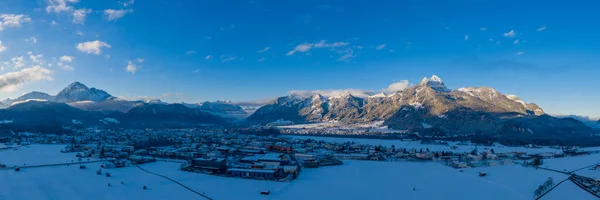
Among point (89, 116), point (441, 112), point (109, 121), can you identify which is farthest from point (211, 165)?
point (89, 116)

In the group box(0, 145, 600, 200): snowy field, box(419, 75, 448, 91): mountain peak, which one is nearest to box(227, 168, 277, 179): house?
box(0, 145, 600, 200): snowy field

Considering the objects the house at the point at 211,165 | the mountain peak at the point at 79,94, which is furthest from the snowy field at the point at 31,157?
the mountain peak at the point at 79,94

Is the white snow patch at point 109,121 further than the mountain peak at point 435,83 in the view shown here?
No

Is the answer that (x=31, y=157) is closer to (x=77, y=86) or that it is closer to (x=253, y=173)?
(x=253, y=173)

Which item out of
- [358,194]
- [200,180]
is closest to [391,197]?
[358,194]

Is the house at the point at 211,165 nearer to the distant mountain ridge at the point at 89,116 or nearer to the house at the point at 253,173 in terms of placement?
the house at the point at 253,173

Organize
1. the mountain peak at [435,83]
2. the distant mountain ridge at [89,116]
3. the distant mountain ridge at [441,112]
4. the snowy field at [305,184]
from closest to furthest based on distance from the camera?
1. the snowy field at [305,184]
2. the distant mountain ridge at [89,116]
3. the distant mountain ridge at [441,112]
4. the mountain peak at [435,83]

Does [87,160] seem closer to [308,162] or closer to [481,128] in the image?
[308,162]

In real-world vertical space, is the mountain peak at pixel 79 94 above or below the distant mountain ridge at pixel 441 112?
above
